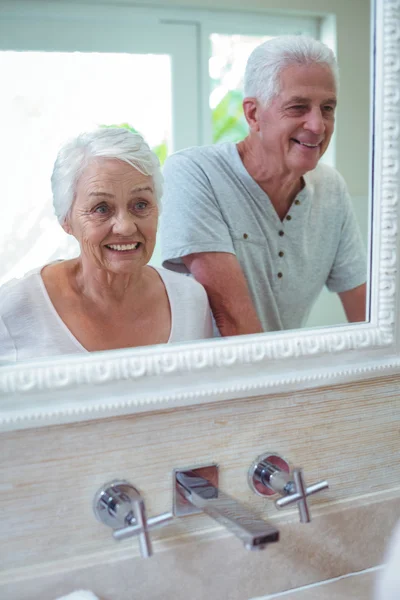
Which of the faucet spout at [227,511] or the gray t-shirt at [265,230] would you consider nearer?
the faucet spout at [227,511]

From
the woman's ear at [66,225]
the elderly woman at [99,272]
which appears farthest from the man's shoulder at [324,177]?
the woman's ear at [66,225]

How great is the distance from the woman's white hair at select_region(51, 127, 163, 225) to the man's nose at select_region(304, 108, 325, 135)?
219 millimetres

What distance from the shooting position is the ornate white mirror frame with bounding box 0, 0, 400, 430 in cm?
75

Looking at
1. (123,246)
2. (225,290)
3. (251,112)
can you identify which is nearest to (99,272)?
(123,246)

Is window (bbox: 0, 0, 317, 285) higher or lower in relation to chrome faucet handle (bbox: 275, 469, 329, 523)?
higher

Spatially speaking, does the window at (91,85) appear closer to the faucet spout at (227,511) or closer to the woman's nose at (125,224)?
the woman's nose at (125,224)

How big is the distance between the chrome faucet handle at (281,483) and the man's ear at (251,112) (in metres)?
0.42

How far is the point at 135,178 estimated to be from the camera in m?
0.77

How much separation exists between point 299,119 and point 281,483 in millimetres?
457

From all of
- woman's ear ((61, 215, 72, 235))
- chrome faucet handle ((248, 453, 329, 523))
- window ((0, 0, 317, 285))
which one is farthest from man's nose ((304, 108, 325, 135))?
chrome faucet handle ((248, 453, 329, 523))

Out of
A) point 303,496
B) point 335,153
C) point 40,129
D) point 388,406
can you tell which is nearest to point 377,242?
point 335,153

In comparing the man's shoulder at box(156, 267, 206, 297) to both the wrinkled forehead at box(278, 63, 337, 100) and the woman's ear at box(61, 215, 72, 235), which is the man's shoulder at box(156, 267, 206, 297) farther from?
the wrinkled forehead at box(278, 63, 337, 100)

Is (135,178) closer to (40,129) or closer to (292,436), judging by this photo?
(40,129)

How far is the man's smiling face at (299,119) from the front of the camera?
2.71ft
